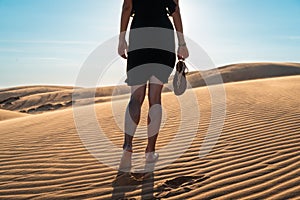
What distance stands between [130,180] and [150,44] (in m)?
1.38

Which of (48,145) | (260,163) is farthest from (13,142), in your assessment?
(260,163)

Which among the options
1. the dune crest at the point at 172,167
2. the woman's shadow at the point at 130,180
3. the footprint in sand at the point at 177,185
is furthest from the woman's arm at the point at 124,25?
the footprint in sand at the point at 177,185

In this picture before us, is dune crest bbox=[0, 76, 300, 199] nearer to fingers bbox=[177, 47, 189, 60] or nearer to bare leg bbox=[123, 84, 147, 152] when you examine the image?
bare leg bbox=[123, 84, 147, 152]

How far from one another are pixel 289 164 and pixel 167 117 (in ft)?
11.4

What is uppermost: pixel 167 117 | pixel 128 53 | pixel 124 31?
pixel 124 31

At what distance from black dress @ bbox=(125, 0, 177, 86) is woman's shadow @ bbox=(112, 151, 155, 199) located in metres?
0.87

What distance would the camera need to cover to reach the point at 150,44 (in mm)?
3740

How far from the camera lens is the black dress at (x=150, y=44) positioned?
3707mm

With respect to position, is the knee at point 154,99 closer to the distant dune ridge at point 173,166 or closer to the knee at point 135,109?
the knee at point 135,109

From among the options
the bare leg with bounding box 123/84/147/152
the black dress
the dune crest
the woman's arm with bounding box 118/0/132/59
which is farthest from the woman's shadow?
the woman's arm with bounding box 118/0/132/59

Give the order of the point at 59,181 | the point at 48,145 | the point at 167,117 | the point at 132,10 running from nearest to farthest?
the point at 59,181 < the point at 132,10 < the point at 48,145 < the point at 167,117

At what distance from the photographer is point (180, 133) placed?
5453mm

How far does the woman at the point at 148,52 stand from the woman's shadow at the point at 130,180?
0.62 ft

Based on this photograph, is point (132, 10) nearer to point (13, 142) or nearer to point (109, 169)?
point (109, 169)
